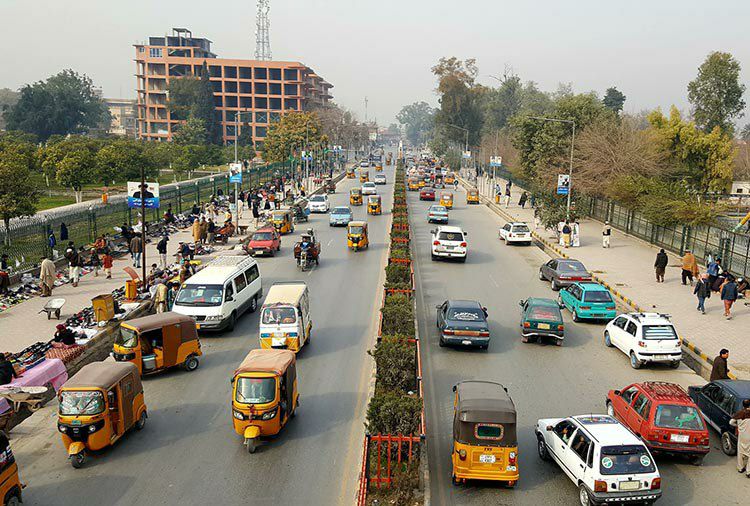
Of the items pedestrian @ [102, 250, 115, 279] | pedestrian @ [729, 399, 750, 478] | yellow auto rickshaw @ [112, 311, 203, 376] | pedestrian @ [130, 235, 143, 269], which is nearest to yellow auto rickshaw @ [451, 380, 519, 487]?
pedestrian @ [729, 399, 750, 478]

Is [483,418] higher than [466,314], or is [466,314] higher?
[483,418]

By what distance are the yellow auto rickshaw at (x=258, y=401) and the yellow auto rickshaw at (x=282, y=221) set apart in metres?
26.8

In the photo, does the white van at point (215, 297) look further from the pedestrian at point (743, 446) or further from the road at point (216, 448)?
the pedestrian at point (743, 446)

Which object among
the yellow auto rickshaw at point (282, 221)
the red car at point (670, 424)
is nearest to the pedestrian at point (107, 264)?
the yellow auto rickshaw at point (282, 221)

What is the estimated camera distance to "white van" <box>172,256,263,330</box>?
1934cm

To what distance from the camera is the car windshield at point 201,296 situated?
19.5 m

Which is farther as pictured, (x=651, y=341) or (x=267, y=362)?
(x=651, y=341)

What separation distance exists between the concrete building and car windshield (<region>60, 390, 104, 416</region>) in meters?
119

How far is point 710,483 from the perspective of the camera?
11.7 meters

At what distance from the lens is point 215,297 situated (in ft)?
64.3

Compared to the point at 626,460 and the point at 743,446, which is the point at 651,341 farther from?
the point at 626,460

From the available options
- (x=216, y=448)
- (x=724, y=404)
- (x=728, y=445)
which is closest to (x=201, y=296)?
(x=216, y=448)

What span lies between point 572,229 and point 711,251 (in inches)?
370

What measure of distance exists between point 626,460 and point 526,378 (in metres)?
6.05
